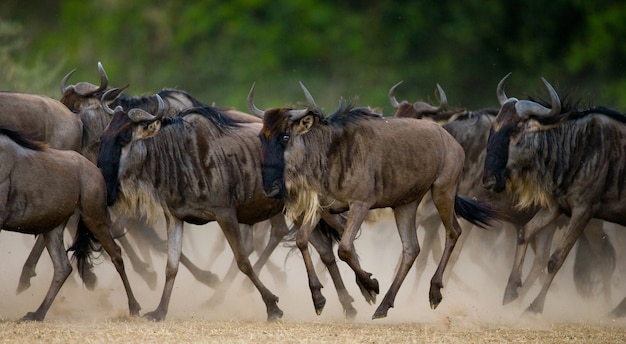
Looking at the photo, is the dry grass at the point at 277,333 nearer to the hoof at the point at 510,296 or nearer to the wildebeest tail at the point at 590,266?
the hoof at the point at 510,296

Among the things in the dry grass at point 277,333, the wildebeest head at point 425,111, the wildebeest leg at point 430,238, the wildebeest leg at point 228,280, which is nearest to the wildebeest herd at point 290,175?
the wildebeest leg at point 228,280

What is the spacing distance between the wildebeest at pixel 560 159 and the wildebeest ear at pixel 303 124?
1.86 meters

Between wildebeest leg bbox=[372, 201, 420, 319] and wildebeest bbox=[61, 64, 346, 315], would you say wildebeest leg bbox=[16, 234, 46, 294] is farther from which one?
wildebeest leg bbox=[372, 201, 420, 319]

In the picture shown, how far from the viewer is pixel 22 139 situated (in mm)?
9102

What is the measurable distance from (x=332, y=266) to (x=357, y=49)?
1729 cm

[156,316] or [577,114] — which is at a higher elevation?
[577,114]

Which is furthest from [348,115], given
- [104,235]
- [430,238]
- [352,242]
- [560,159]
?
[430,238]

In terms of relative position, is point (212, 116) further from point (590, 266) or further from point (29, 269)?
point (590, 266)

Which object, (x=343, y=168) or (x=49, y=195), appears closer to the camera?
(x=49, y=195)

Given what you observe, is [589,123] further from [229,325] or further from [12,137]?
[12,137]

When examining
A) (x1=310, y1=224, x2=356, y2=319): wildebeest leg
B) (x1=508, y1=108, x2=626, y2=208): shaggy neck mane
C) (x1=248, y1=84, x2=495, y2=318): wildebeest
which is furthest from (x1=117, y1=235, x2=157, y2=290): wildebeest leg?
(x1=508, y1=108, x2=626, y2=208): shaggy neck mane

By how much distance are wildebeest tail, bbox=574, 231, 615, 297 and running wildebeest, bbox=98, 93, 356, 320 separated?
3831 mm

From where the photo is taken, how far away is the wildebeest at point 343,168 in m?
9.52

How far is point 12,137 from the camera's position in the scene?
9.05 metres
